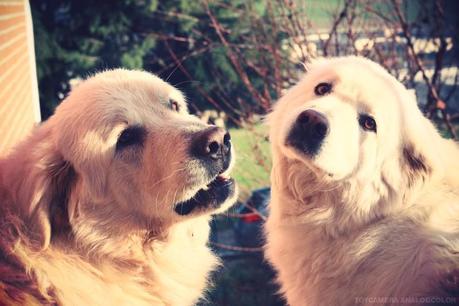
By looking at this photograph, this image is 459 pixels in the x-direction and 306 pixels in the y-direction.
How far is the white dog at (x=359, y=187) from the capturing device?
2480 mm

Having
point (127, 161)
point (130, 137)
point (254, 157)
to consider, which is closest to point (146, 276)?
point (127, 161)

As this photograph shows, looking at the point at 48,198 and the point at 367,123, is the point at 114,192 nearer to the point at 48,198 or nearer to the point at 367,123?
the point at 48,198

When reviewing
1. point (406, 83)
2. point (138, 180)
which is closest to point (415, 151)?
point (138, 180)

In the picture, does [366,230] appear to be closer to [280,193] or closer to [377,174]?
[377,174]

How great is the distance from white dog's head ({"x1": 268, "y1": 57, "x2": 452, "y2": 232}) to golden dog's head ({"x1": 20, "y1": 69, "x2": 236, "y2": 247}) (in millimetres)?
519

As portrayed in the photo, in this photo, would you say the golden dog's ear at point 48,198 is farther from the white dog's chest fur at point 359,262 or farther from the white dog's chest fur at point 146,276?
the white dog's chest fur at point 359,262

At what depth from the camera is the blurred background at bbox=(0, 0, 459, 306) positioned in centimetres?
462

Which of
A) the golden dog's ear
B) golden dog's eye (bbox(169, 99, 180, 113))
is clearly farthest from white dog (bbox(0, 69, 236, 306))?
golden dog's eye (bbox(169, 99, 180, 113))

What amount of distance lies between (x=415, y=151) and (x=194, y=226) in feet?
4.74

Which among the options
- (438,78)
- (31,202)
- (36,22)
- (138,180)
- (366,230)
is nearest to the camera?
(31,202)

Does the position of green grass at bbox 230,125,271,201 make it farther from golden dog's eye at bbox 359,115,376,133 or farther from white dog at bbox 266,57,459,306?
golden dog's eye at bbox 359,115,376,133

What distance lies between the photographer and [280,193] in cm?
292

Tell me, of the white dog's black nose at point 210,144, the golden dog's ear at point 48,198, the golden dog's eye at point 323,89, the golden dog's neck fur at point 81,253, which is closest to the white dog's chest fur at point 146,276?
the golden dog's neck fur at point 81,253

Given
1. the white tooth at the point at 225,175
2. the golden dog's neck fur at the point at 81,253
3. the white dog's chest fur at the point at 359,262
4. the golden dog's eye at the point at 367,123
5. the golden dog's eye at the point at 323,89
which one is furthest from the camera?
the golden dog's eye at the point at 323,89
